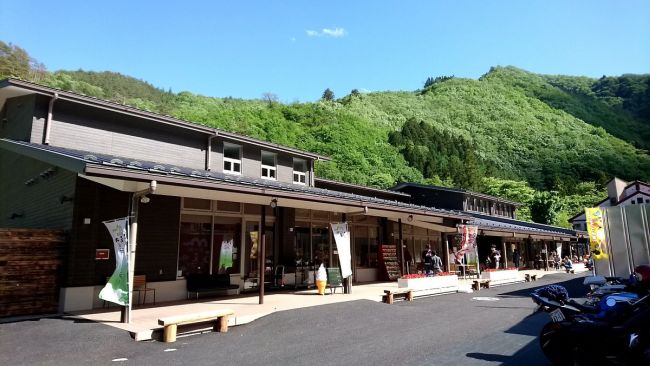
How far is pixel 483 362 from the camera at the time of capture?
5824mm

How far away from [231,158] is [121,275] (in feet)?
29.2

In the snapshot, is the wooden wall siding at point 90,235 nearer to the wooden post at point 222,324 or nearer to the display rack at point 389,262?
the wooden post at point 222,324

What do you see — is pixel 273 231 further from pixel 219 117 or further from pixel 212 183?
pixel 219 117

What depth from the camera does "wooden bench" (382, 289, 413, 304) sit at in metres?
11.7

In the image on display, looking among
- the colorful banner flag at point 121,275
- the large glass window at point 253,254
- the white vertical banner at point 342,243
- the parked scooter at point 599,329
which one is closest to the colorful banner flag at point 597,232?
the parked scooter at point 599,329

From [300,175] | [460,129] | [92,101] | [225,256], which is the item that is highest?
[460,129]

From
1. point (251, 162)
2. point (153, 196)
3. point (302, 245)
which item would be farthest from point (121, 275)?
point (251, 162)

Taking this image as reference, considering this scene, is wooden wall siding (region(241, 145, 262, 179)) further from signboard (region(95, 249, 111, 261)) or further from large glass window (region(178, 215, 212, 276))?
signboard (region(95, 249, 111, 261))

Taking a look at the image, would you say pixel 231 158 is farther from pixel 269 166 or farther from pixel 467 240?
pixel 467 240

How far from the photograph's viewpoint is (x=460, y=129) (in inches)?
3568

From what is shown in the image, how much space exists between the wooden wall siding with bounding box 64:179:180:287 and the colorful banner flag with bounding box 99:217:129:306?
1.27 m

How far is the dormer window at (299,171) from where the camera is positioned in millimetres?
19016

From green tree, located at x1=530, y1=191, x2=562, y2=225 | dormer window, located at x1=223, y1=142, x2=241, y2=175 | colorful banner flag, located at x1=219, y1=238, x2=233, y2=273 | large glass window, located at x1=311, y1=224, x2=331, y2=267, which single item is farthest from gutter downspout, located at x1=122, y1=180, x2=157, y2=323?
green tree, located at x1=530, y1=191, x2=562, y2=225

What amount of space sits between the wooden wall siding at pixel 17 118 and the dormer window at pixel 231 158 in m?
6.48
